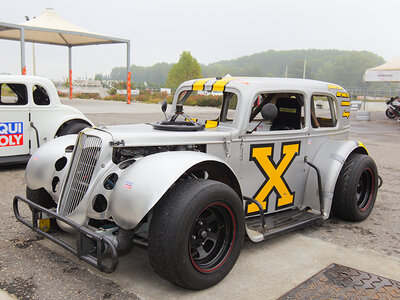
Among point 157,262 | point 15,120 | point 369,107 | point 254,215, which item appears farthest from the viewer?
point 369,107

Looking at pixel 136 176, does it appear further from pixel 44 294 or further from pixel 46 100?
pixel 46 100

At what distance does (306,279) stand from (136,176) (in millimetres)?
1715

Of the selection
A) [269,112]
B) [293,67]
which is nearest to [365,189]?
[269,112]

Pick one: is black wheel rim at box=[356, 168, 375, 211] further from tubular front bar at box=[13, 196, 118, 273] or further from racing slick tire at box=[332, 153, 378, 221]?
tubular front bar at box=[13, 196, 118, 273]

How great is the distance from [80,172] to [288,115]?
8.17ft

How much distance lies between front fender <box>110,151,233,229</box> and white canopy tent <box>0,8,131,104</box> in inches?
761

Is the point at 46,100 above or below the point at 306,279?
above

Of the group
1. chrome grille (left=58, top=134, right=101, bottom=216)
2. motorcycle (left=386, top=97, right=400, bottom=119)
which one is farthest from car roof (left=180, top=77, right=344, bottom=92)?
motorcycle (left=386, top=97, right=400, bottom=119)

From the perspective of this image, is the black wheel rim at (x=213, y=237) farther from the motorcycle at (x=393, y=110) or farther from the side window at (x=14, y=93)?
the motorcycle at (x=393, y=110)

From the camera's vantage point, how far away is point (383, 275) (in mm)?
3486

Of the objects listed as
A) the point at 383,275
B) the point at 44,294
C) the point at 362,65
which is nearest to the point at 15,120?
the point at 44,294

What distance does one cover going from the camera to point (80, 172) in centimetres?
332

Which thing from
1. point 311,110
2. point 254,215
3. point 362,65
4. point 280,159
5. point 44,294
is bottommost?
point 44,294

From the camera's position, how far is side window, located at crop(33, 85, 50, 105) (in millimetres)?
7430
